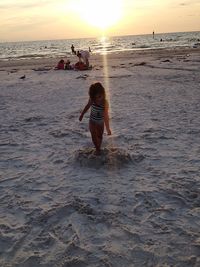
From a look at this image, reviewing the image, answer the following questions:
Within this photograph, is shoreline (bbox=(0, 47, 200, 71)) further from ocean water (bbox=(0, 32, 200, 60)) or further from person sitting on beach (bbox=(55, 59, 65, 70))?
ocean water (bbox=(0, 32, 200, 60))

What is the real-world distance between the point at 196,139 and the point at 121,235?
13.0 ft

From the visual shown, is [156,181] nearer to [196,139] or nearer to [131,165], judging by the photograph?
[131,165]

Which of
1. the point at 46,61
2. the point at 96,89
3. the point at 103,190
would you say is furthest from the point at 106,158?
the point at 46,61

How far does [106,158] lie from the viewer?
647cm

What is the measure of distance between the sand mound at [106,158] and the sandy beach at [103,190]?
0.06 ft

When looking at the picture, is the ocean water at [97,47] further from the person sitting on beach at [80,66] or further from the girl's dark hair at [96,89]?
the girl's dark hair at [96,89]

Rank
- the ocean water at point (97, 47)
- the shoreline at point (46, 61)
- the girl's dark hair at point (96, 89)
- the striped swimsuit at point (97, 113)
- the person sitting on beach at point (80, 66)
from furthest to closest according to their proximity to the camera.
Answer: the ocean water at point (97, 47) < the shoreline at point (46, 61) < the person sitting on beach at point (80, 66) < the striped swimsuit at point (97, 113) < the girl's dark hair at point (96, 89)

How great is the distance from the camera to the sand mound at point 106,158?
6395mm

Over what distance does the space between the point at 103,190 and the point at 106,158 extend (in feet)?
3.53

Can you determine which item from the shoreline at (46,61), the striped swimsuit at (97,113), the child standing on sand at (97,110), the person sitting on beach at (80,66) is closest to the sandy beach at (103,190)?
the child standing on sand at (97,110)

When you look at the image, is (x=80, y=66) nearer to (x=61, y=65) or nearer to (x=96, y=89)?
(x=61, y=65)

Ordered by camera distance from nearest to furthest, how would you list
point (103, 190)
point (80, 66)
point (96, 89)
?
point (103, 190) < point (96, 89) < point (80, 66)

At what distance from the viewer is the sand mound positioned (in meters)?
6.39

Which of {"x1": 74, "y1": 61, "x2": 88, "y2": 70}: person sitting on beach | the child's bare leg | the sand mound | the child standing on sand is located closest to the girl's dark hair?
the child standing on sand
